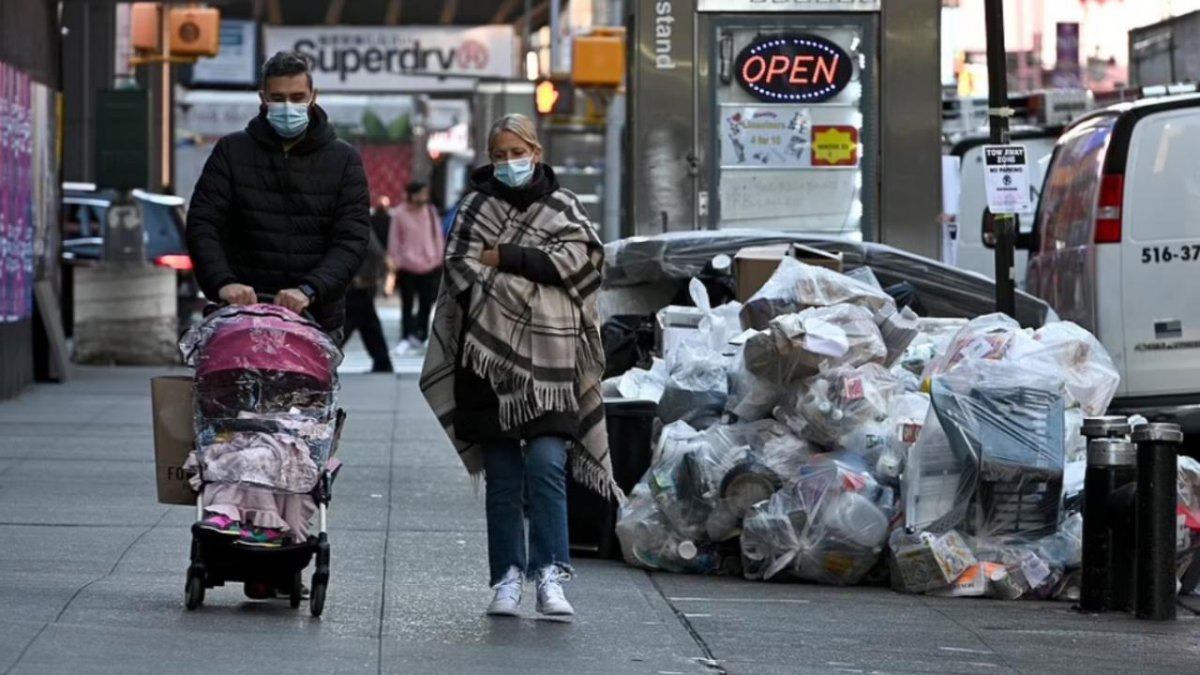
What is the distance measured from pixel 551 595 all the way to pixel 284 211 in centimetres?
154

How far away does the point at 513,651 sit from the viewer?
737 centimetres

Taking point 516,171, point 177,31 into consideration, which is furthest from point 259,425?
point 177,31

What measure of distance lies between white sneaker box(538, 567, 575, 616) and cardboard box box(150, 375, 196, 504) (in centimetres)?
116

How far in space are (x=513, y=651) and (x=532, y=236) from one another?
141cm

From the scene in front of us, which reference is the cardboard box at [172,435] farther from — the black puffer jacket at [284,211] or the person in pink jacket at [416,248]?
the person in pink jacket at [416,248]

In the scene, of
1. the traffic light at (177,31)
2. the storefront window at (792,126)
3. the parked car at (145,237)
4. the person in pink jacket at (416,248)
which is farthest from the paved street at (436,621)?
the traffic light at (177,31)

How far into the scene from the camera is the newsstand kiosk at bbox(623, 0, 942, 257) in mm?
15828

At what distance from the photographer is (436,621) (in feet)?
26.1

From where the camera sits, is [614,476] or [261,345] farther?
[614,476]

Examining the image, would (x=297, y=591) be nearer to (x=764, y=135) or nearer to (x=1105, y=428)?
(x=1105, y=428)

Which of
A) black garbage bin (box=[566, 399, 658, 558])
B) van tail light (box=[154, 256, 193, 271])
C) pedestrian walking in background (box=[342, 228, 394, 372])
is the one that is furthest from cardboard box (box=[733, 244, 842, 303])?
van tail light (box=[154, 256, 193, 271])

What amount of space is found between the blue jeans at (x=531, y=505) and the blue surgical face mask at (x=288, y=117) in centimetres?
123

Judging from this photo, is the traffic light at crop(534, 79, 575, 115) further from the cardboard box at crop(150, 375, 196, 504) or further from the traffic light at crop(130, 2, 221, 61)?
the cardboard box at crop(150, 375, 196, 504)

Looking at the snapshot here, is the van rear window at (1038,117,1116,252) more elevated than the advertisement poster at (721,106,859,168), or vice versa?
the advertisement poster at (721,106,859,168)
